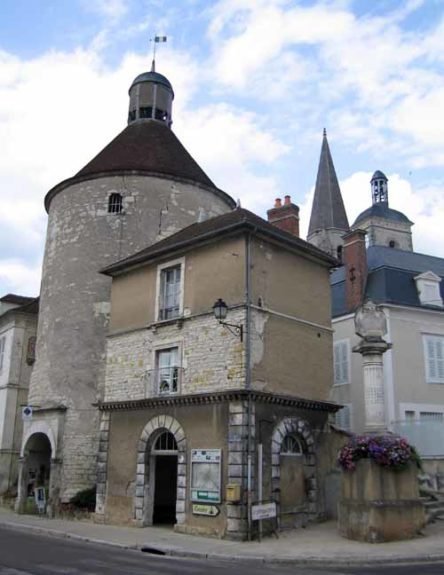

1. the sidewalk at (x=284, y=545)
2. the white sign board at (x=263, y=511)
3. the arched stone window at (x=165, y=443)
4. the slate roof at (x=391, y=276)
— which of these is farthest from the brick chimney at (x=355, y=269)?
the white sign board at (x=263, y=511)

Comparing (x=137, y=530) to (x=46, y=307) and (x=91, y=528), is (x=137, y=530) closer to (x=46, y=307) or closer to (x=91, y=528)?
(x=91, y=528)

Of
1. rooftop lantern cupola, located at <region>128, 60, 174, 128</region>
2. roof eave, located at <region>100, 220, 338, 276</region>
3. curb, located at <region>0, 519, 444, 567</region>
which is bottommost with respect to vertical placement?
curb, located at <region>0, 519, 444, 567</region>

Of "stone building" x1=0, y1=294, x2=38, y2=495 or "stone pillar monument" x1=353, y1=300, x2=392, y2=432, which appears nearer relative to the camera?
"stone pillar monument" x1=353, y1=300, x2=392, y2=432

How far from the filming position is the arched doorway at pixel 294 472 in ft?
46.6

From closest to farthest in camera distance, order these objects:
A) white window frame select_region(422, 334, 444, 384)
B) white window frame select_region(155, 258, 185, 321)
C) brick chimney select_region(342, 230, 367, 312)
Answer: white window frame select_region(155, 258, 185, 321)
white window frame select_region(422, 334, 444, 384)
brick chimney select_region(342, 230, 367, 312)

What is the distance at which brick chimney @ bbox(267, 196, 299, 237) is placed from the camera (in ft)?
68.4

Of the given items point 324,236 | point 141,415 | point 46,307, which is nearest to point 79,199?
point 46,307

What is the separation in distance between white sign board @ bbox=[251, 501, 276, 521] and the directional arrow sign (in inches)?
38.3

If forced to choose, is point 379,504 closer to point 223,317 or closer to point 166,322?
point 223,317

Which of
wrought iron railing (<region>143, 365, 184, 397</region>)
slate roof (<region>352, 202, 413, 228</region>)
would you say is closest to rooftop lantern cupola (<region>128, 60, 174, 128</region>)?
wrought iron railing (<region>143, 365, 184, 397</region>)

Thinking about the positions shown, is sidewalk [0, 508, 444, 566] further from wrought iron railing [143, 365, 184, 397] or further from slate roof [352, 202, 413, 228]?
slate roof [352, 202, 413, 228]

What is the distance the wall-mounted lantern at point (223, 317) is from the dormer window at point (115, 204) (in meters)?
7.77

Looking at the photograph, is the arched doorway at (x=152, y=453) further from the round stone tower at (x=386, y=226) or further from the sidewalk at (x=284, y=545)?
the round stone tower at (x=386, y=226)

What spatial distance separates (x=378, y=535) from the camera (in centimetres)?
1184
